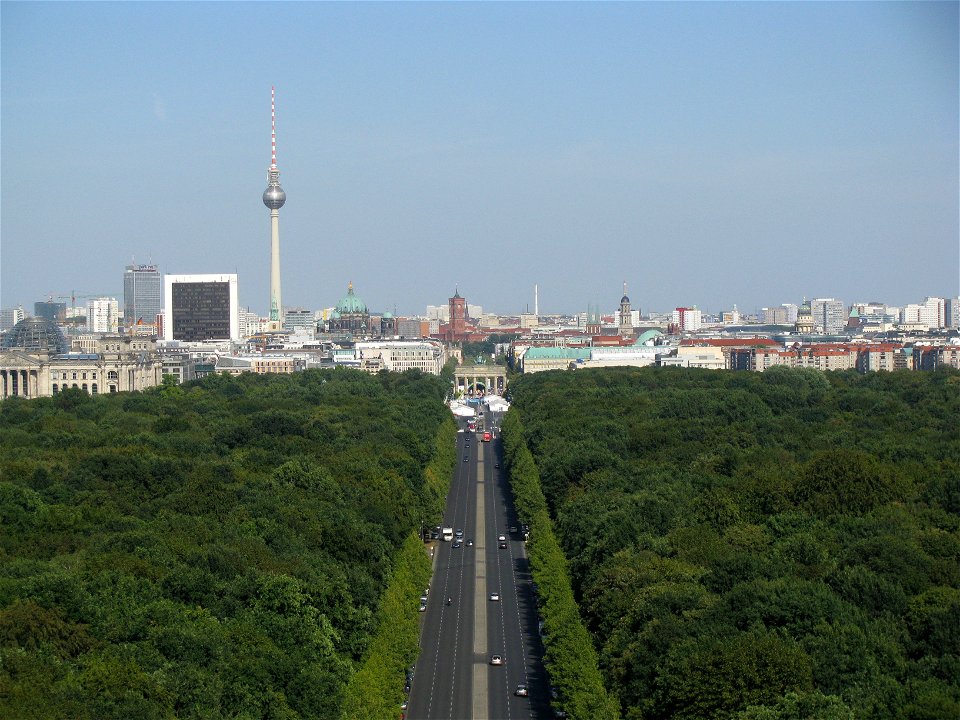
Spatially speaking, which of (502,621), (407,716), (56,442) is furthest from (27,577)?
(56,442)

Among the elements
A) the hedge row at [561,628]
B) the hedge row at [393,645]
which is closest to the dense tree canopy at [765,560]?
the hedge row at [561,628]

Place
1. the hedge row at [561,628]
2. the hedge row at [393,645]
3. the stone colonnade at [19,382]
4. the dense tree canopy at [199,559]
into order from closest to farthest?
the dense tree canopy at [199,559] → the hedge row at [393,645] → the hedge row at [561,628] → the stone colonnade at [19,382]

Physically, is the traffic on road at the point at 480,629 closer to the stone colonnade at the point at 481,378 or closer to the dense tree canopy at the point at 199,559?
the dense tree canopy at the point at 199,559

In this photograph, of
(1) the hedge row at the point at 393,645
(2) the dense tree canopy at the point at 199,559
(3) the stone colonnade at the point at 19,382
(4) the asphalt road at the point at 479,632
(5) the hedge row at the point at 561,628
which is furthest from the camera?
(3) the stone colonnade at the point at 19,382

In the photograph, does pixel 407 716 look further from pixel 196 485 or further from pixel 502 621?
pixel 196 485

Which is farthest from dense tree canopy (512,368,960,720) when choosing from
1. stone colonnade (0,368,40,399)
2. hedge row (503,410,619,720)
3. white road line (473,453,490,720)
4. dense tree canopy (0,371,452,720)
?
stone colonnade (0,368,40,399)

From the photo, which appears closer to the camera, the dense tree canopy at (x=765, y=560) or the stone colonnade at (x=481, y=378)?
the dense tree canopy at (x=765, y=560)

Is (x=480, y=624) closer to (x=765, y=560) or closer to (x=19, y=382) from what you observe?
(x=765, y=560)
